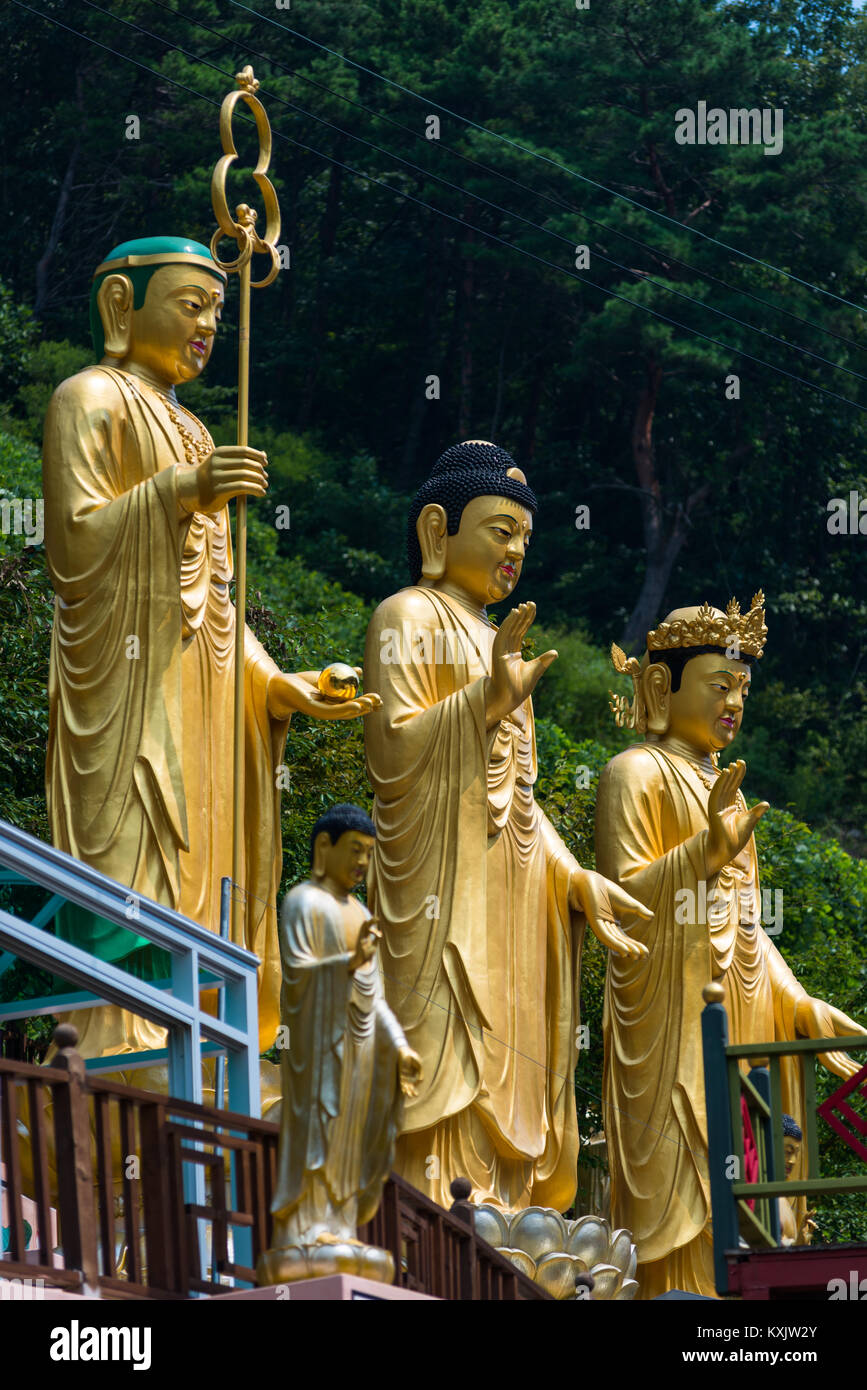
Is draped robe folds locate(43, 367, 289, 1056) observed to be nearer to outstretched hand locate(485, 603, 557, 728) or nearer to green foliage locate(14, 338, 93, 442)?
outstretched hand locate(485, 603, 557, 728)

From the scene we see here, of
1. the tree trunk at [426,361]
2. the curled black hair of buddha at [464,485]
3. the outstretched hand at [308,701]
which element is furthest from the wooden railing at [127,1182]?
the tree trunk at [426,361]

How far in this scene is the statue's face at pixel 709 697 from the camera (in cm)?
1205

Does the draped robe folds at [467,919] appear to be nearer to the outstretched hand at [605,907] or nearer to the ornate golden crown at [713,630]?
the outstretched hand at [605,907]

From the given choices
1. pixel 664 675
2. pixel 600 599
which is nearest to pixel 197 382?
pixel 600 599

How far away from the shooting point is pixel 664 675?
1216 centimetres

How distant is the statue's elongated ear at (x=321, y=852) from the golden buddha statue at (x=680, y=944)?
13.6ft

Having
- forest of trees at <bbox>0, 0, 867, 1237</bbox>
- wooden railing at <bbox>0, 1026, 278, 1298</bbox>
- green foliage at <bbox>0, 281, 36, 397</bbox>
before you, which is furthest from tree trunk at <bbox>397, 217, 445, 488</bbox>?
wooden railing at <bbox>0, 1026, 278, 1298</bbox>

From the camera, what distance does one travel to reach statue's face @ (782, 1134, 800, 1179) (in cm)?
1107

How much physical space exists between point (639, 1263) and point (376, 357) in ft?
51.0

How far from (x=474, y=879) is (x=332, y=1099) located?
12.3 feet

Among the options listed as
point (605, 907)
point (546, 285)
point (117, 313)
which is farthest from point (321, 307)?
point (605, 907)
